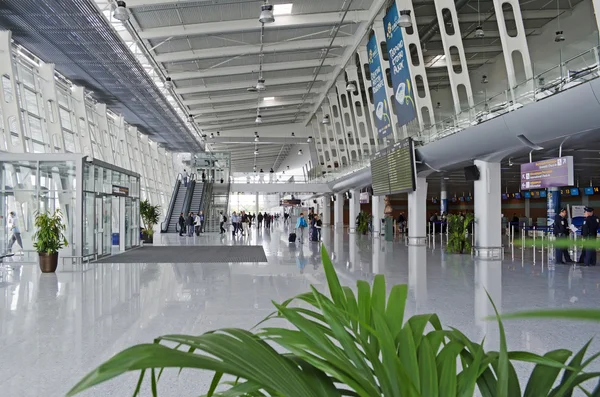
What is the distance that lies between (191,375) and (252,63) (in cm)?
2447

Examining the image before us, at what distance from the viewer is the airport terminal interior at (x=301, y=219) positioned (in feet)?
4.68

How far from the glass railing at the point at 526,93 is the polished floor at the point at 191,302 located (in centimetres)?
379

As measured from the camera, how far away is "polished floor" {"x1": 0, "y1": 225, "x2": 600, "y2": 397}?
5.14m

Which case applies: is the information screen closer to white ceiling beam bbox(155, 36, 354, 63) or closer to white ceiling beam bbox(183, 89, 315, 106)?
white ceiling beam bbox(155, 36, 354, 63)

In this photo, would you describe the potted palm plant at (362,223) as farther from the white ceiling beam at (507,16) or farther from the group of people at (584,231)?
the group of people at (584,231)

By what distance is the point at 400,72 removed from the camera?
19156mm

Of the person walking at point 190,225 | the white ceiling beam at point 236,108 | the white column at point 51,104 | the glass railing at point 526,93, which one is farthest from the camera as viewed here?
the white ceiling beam at point 236,108

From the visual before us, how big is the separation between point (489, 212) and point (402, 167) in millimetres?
4505

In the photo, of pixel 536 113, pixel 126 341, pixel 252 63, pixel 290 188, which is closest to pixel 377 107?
pixel 252 63

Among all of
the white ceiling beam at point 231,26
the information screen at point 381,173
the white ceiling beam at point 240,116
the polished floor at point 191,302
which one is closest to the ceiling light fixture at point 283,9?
the white ceiling beam at point 231,26

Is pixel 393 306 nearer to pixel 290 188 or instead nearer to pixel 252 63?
pixel 252 63

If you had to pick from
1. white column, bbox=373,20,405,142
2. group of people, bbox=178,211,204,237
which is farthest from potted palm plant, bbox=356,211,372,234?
white column, bbox=373,20,405,142

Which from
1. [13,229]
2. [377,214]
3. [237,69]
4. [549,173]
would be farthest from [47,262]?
[377,214]

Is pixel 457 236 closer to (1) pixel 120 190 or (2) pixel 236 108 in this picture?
(1) pixel 120 190
